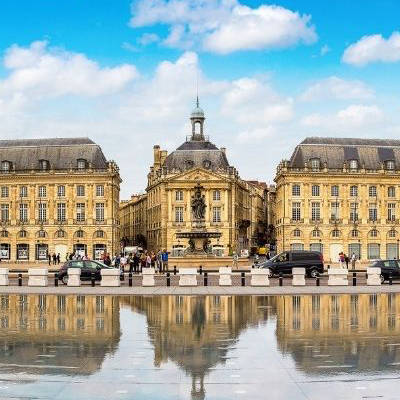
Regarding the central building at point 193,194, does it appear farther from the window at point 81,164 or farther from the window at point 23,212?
the window at point 23,212

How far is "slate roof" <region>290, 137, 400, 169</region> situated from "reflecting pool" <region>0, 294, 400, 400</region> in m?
86.6

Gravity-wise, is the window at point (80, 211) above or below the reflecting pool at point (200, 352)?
above

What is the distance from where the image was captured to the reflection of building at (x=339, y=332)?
17.1 metres

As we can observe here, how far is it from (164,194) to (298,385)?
4392 inches

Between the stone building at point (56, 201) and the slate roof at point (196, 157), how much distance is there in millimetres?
15108

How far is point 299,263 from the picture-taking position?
173 feet

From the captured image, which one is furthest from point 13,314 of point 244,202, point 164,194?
point 244,202

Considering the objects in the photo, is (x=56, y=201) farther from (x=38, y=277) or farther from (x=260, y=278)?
(x=260, y=278)

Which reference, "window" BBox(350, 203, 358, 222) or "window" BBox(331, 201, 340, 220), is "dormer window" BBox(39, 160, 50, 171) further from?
"window" BBox(350, 203, 358, 222)

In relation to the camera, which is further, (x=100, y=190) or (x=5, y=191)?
(x=5, y=191)

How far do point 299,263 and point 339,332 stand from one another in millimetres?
31428

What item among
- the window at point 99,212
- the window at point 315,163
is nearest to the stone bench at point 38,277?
the window at point 99,212

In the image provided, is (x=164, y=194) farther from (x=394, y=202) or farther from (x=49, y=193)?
(x=394, y=202)

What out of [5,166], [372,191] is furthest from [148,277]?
[372,191]
